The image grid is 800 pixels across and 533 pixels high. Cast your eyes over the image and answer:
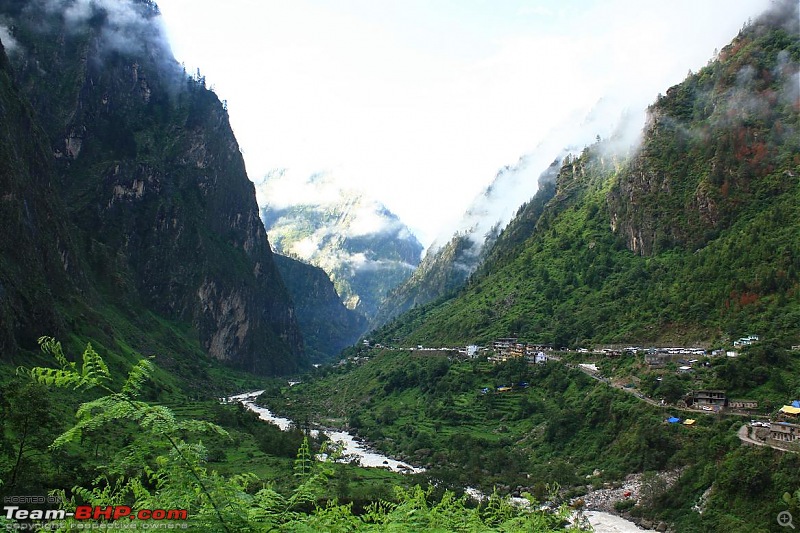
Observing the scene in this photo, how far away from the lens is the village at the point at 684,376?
6644 cm

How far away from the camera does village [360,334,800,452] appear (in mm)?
66438

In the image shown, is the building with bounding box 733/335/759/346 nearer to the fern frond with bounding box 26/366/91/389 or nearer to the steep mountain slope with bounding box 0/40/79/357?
the fern frond with bounding box 26/366/91/389

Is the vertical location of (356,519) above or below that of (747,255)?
below

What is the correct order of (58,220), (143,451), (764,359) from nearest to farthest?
(143,451) < (764,359) < (58,220)

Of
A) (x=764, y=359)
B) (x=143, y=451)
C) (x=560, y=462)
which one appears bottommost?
(x=560, y=462)

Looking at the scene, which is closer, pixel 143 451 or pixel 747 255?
pixel 143 451

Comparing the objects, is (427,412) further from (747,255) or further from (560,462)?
(747,255)

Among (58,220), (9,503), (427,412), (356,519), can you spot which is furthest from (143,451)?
(58,220)

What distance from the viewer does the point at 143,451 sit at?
9.78 meters

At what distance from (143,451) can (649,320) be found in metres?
123

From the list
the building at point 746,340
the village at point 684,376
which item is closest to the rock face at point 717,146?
the village at point 684,376

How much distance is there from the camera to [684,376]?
89.6 meters

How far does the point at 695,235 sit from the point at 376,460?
3622 inches

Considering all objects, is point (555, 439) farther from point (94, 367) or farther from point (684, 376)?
point (94, 367)
